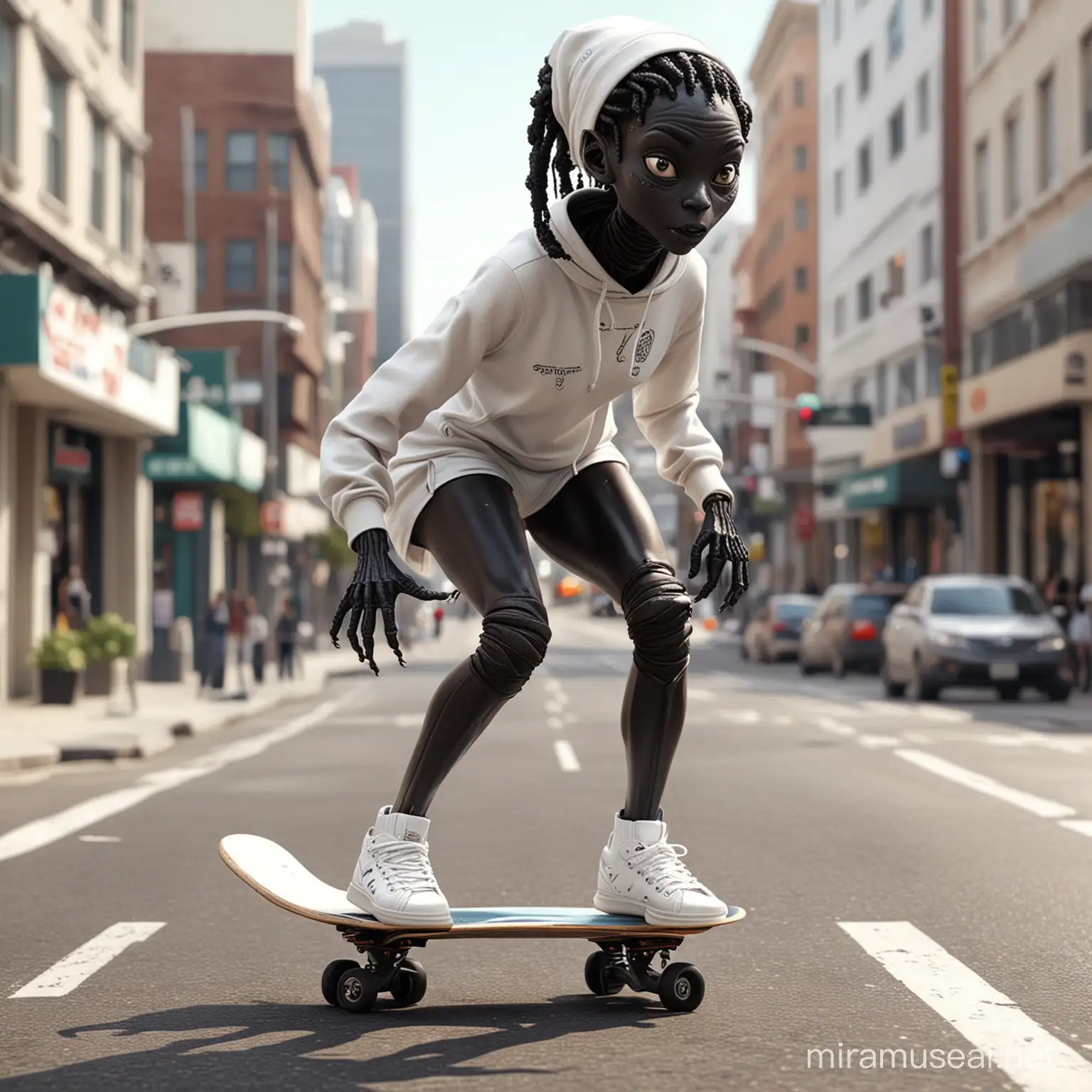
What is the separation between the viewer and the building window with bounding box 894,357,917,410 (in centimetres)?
5009

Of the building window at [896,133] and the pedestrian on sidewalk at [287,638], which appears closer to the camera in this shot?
the pedestrian on sidewalk at [287,638]

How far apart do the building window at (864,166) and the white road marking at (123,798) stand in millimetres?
40698

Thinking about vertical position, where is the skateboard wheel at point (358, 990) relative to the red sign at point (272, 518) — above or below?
below

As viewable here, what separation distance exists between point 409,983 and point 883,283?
50.4 metres

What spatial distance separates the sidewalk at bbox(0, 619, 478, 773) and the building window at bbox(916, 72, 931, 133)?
880 inches

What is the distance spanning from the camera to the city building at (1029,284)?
3200 cm

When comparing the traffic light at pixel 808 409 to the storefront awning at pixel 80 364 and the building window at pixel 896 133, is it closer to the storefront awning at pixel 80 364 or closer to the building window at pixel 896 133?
the building window at pixel 896 133

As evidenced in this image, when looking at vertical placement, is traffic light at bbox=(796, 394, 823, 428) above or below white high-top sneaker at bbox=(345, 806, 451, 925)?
above

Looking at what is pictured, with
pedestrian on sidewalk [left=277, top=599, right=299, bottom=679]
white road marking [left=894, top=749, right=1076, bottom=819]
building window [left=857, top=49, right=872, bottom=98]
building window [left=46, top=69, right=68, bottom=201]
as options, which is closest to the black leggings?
white road marking [left=894, top=749, right=1076, bottom=819]

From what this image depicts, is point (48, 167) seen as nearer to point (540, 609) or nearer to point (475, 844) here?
point (475, 844)

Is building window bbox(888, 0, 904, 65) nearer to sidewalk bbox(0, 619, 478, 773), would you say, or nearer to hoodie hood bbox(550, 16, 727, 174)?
sidewalk bbox(0, 619, 478, 773)

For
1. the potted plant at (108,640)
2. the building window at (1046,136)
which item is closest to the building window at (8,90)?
the potted plant at (108,640)

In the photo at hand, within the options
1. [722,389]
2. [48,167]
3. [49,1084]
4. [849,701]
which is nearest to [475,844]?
[49,1084]

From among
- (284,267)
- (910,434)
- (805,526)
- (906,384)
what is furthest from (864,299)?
(284,267)
